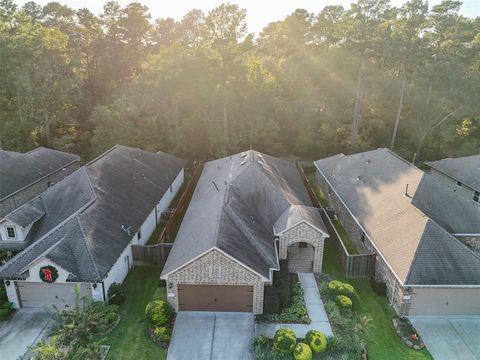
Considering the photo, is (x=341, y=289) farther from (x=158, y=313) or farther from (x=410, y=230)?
(x=158, y=313)

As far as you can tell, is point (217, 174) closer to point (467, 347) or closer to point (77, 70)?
point (467, 347)

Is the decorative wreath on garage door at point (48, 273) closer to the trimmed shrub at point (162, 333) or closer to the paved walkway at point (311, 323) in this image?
the trimmed shrub at point (162, 333)

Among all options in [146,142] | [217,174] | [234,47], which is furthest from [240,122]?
[217,174]

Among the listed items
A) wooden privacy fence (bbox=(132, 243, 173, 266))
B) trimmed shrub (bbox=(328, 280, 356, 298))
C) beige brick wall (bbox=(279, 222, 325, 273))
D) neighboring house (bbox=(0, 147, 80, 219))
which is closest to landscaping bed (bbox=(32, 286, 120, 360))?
wooden privacy fence (bbox=(132, 243, 173, 266))

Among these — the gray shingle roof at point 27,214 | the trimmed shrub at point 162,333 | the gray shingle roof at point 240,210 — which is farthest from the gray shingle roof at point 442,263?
the gray shingle roof at point 27,214

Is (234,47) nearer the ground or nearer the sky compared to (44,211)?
nearer the sky

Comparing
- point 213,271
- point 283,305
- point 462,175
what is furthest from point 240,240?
point 462,175
